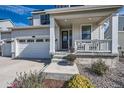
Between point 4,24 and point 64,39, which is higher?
point 4,24

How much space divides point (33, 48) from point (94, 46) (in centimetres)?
686

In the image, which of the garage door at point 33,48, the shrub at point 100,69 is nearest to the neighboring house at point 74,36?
the garage door at point 33,48

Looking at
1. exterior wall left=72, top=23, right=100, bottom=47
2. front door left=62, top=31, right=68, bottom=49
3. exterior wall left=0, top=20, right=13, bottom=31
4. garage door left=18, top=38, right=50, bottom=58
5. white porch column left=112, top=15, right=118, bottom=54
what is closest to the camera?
white porch column left=112, top=15, right=118, bottom=54

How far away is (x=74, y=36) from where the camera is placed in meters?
12.9

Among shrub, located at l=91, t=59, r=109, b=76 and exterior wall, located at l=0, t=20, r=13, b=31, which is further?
exterior wall, located at l=0, t=20, r=13, b=31

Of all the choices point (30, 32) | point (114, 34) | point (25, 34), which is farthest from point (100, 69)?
point (25, 34)

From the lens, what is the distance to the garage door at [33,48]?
13.3 meters

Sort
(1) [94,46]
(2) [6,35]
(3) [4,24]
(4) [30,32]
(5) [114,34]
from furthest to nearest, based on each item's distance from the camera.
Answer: (3) [4,24], (2) [6,35], (4) [30,32], (1) [94,46], (5) [114,34]

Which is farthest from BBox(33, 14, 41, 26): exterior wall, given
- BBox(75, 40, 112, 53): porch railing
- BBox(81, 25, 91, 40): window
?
BBox(75, 40, 112, 53): porch railing

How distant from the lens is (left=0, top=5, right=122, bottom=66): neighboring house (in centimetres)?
884

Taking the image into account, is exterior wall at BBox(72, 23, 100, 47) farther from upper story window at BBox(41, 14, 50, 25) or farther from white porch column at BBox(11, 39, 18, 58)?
white porch column at BBox(11, 39, 18, 58)

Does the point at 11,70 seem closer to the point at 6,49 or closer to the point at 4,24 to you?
the point at 6,49

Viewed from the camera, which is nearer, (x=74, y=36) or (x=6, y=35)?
(x=74, y=36)
